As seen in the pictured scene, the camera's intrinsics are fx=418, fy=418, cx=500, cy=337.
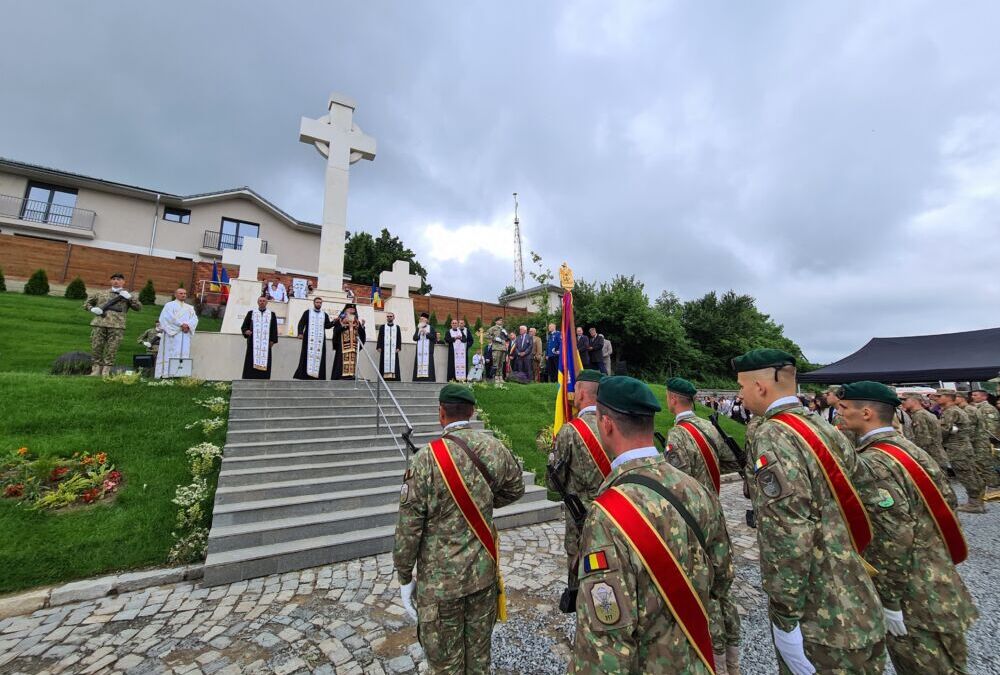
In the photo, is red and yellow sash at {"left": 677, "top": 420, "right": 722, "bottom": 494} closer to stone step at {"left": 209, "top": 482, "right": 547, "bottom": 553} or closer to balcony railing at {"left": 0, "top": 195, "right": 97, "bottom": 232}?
stone step at {"left": 209, "top": 482, "right": 547, "bottom": 553}

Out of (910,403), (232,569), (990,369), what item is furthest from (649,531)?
(990,369)

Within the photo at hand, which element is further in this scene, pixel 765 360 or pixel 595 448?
pixel 595 448

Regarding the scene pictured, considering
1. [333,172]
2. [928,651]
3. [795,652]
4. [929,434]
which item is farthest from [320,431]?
[929,434]

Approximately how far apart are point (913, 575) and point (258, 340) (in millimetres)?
11367

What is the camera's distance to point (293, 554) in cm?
479

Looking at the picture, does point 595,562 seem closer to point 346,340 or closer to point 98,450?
point 98,450

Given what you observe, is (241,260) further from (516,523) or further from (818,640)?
(818,640)

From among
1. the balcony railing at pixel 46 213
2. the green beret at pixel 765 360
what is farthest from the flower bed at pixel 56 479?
the balcony railing at pixel 46 213

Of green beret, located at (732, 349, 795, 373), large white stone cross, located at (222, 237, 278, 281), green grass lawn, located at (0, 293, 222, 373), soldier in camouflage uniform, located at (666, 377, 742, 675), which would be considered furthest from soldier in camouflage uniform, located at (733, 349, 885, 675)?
large white stone cross, located at (222, 237, 278, 281)

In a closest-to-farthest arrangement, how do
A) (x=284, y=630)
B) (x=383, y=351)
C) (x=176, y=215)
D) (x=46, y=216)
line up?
(x=284, y=630), (x=383, y=351), (x=46, y=216), (x=176, y=215)

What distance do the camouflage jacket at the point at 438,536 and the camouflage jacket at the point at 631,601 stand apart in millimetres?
1102

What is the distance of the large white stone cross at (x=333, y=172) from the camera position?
1313cm

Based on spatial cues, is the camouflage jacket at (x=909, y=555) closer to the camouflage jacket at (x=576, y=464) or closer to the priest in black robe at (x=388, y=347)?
the camouflage jacket at (x=576, y=464)

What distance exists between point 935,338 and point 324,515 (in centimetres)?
2403
